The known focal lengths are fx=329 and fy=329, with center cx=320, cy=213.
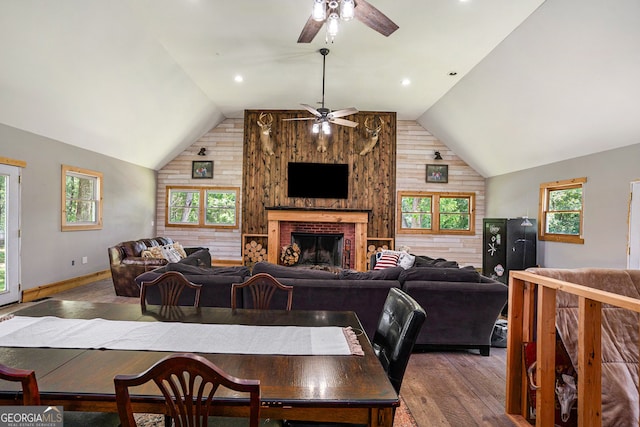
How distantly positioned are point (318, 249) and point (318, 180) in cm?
169

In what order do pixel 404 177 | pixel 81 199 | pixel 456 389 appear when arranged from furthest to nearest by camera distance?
pixel 404 177 → pixel 81 199 → pixel 456 389

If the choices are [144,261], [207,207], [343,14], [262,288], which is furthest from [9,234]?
[343,14]

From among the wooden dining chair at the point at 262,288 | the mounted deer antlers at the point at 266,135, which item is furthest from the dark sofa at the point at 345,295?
the mounted deer antlers at the point at 266,135

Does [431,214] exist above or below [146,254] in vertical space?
above

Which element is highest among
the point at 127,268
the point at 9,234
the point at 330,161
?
the point at 330,161

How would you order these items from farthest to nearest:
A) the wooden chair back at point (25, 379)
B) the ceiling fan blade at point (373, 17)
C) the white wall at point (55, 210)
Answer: the white wall at point (55, 210) → the ceiling fan blade at point (373, 17) → the wooden chair back at point (25, 379)

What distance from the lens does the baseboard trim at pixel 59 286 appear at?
4.89m

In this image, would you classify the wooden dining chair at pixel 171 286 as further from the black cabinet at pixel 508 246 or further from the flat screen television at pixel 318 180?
the black cabinet at pixel 508 246

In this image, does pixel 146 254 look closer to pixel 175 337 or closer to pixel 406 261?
pixel 406 261

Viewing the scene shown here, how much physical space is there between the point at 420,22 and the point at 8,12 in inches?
182

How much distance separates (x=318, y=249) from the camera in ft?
26.5

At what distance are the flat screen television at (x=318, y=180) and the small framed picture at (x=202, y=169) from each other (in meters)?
2.07

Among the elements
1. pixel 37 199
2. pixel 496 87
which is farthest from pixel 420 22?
pixel 37 199

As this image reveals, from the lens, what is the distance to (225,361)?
139 cm
